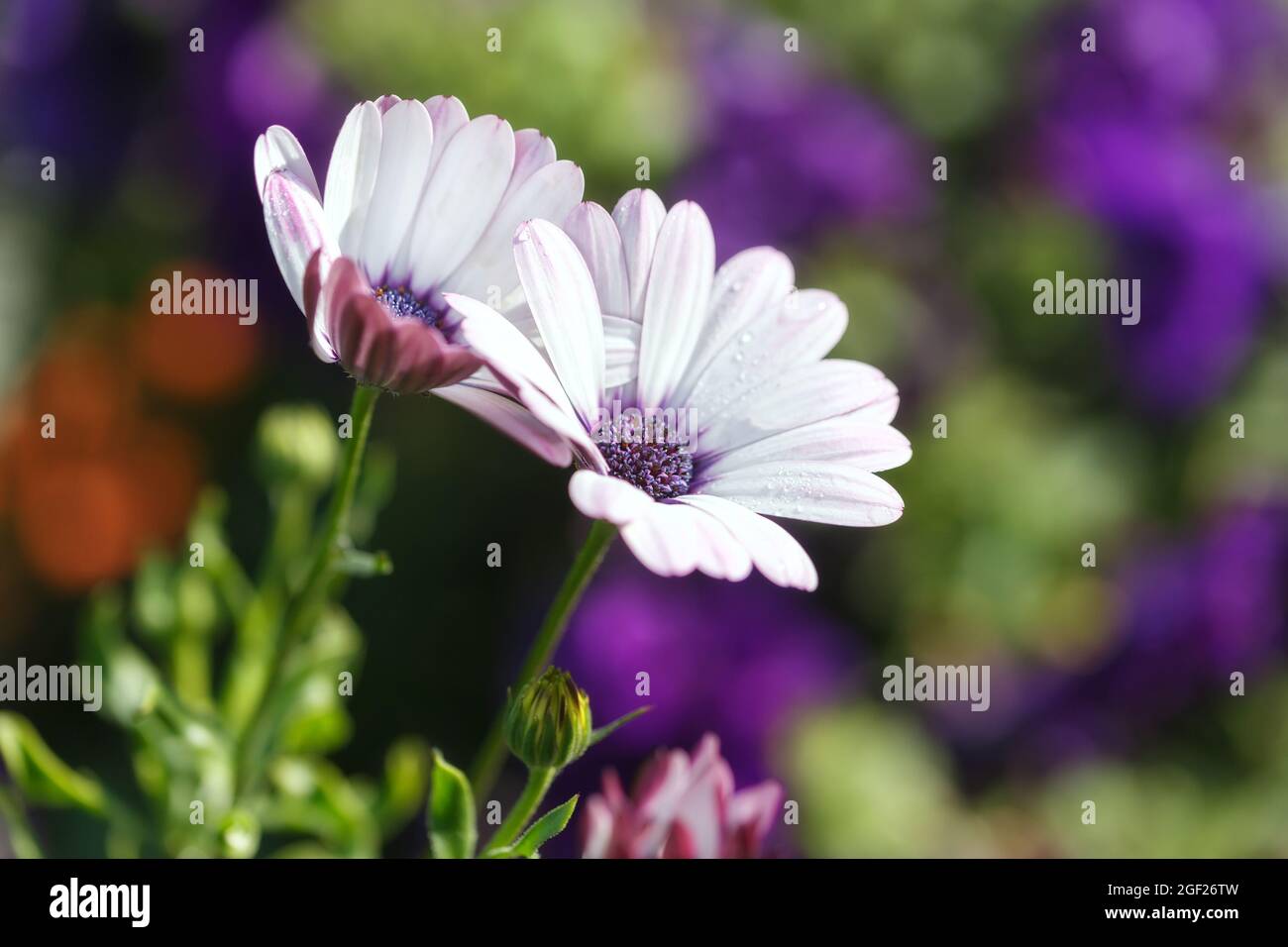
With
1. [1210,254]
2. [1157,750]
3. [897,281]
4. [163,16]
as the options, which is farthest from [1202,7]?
[163,16]

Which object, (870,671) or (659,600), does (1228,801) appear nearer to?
(870,671)

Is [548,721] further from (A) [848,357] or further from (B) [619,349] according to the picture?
(A) [848,357]

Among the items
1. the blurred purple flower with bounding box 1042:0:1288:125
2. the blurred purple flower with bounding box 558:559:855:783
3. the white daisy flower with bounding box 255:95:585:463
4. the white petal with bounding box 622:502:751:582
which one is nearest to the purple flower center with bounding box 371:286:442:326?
the white daisy flower with bounding box 255:95:585:463

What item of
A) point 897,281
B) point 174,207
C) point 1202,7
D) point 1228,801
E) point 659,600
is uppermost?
point 1202,7

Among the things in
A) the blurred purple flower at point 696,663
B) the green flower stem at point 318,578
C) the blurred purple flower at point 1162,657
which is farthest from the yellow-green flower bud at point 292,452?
the blurred purple flower at point 1162,657
